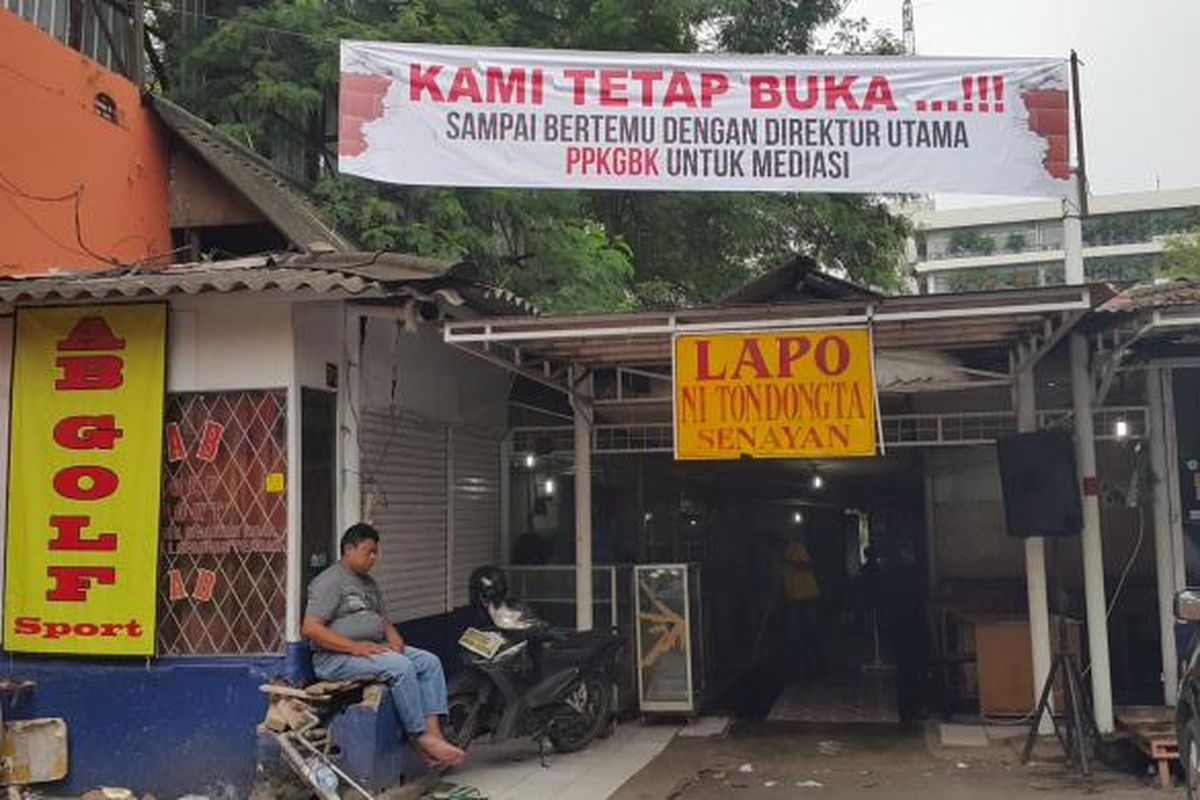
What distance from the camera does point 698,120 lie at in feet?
27.4

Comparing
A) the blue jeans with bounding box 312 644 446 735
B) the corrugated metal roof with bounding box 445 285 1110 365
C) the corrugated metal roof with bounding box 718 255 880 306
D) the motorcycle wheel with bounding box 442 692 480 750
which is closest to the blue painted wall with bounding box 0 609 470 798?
the blue jeans with bounding box 312 644 446 735

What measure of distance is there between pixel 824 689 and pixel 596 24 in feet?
26.7

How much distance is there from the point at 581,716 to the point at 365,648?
7.79 ft

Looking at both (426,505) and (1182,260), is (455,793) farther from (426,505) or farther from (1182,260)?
(1182,260)

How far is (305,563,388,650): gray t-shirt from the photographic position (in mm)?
6648

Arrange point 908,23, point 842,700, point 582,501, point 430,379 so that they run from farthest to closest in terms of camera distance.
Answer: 1. point 908,23
2. point 842,700
3. point 582,501
4. point 430,379

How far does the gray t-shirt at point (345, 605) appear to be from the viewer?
6.65 meters

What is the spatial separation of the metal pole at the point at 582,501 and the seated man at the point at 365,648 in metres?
2.65

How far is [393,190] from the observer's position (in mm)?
12070

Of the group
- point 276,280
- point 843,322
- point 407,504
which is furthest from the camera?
point 407,504

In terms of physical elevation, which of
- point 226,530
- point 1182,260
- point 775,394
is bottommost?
point 226,530

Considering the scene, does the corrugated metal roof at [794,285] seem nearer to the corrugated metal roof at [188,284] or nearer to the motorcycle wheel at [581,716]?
the motorcycle wheel at [581,716]

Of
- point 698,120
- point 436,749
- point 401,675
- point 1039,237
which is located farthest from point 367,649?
point 1039,237

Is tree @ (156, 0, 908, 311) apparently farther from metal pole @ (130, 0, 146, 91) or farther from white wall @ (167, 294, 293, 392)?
white wall @ (167, 294, 293, 392)
